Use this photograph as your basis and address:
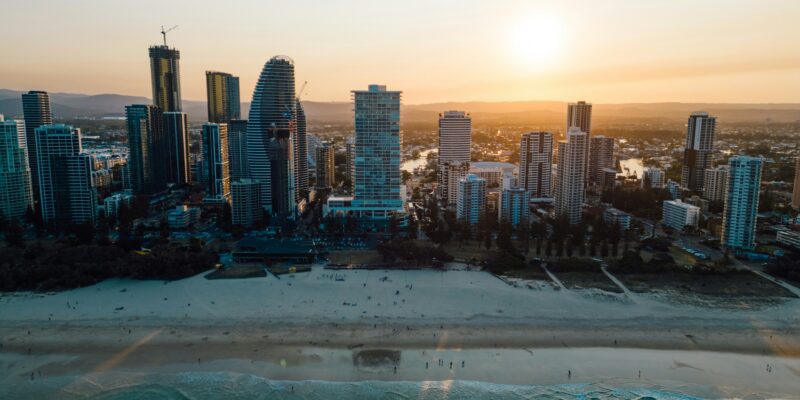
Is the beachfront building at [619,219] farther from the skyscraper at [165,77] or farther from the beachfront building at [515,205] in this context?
the skyscraper at [165,77]

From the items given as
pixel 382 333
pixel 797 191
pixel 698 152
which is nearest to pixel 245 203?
pixel 382 333

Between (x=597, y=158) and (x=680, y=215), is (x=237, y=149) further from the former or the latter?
(x=680, y=215)

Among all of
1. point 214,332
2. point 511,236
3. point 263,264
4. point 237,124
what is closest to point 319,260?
point 263,264

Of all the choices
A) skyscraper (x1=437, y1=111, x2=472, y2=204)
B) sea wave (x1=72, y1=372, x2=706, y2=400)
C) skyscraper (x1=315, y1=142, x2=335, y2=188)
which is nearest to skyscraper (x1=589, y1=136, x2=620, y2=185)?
skyscraper (x1=437, y1=111, x2=472, y2=204)

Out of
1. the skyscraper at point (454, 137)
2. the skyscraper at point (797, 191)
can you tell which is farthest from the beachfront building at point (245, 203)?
the skyscraper at point (797, 191)

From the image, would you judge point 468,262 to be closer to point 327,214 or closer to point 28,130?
point 327,214
